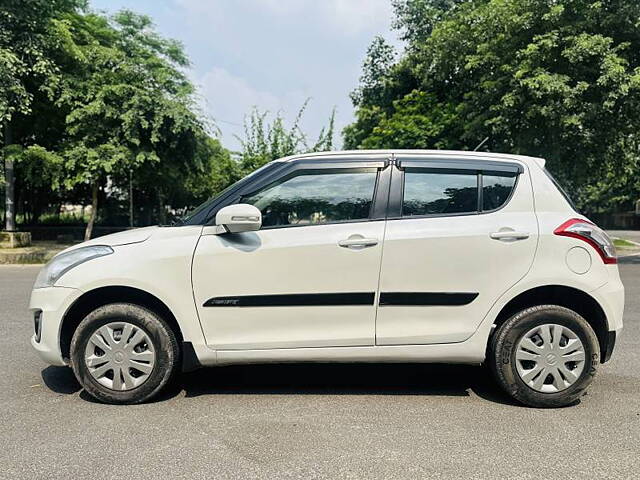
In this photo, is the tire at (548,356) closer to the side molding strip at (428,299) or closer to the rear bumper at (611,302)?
the rear bumper at (611,302)

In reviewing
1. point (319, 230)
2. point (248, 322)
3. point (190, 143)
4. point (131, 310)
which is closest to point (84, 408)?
point (131, 310)

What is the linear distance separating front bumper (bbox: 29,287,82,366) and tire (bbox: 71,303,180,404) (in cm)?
14

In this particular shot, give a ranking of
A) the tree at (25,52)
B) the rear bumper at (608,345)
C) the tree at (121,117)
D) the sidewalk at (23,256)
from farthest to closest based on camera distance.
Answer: the tree at (121,117), the sidewalk at (23,256), the tree at (25,52), the rear bumper at (608,345)

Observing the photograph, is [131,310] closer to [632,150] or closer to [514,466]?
[514,466]

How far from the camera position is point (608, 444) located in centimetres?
320

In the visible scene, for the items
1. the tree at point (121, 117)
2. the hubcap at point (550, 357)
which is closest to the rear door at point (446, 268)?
the hubcap at point (550, 357)

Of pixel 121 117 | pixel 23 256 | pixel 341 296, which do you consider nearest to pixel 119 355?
pixel 341 296

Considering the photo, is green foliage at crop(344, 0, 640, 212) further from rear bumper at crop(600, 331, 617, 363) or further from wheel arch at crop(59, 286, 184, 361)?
wheel arch at crop(59, 286, 184, 361)

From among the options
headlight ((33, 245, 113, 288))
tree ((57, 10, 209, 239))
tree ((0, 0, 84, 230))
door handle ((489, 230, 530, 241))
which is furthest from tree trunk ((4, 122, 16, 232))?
door handle ((489, 230, 530, 241))

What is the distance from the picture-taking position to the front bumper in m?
3.73

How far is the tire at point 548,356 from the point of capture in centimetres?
370

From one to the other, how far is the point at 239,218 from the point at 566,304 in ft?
7.97

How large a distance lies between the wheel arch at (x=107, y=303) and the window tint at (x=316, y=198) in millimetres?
951

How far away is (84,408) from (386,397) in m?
2.15
